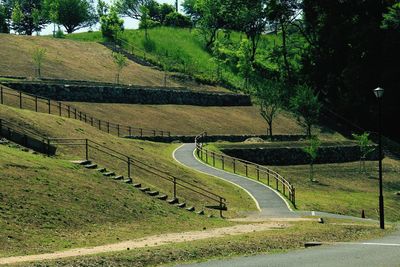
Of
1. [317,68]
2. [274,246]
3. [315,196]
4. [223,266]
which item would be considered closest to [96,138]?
[315,196]

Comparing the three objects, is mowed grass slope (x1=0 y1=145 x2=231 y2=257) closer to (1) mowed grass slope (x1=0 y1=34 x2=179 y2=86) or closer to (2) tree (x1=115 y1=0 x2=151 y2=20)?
(1) mowed grass slope (x1=0 y1=34 x2=179 y2=86)

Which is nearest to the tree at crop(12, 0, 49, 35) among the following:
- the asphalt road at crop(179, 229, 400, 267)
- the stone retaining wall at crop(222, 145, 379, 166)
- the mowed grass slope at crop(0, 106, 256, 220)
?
the stone retaining wall at crop(222, 145, 379, 166)

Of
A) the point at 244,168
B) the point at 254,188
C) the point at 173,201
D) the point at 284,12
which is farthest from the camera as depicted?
the point at 284,12

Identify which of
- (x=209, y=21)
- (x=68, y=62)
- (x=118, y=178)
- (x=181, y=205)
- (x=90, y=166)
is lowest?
(x=181, y=205)

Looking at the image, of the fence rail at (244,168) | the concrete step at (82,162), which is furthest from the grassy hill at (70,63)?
the concrete step at (82,162)

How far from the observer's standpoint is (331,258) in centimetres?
1780

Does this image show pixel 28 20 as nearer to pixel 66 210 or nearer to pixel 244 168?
pixel 244 168

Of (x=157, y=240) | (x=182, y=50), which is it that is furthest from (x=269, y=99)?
(x=157, y=240)

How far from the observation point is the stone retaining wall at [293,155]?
55875 millimetres

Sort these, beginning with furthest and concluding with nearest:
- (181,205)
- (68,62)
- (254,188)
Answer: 1. (68,62)
2. (254,188)
3. (181,205)

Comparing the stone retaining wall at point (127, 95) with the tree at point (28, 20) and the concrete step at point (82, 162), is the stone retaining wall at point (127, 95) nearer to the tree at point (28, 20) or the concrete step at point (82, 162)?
the concrete step at point (82, 162)

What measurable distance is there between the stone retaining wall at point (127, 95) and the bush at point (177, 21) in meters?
59.1

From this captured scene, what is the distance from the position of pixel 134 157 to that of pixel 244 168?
12421 millimetres

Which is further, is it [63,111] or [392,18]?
[392,18]
